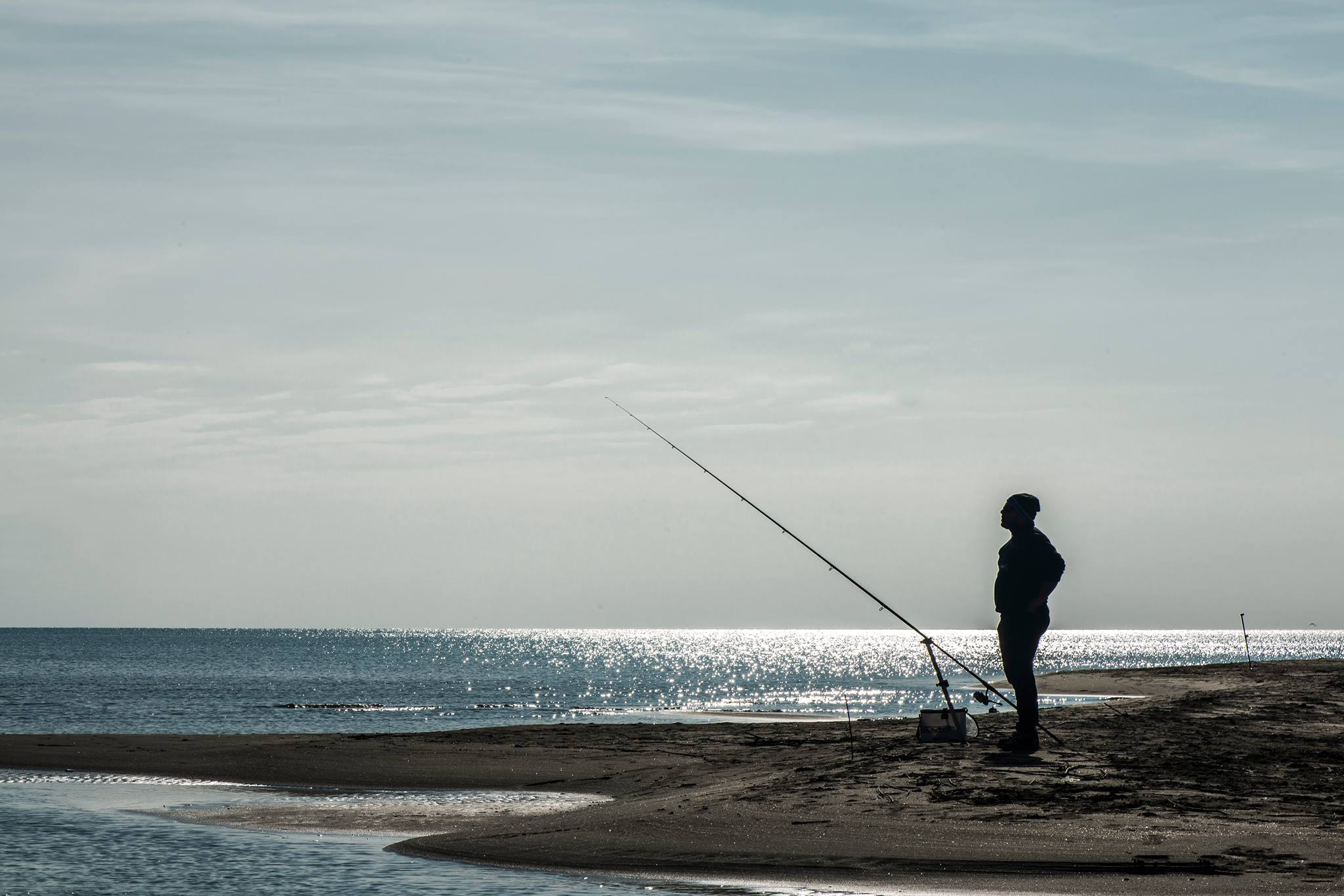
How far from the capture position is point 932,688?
69.2 metres

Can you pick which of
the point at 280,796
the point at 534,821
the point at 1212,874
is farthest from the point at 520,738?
the point at 1212,874

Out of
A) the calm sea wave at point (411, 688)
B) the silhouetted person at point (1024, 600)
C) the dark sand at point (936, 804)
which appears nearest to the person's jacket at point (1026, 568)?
the silhouetted person at point (1024, 600)

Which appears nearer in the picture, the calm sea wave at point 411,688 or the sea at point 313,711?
the sea at point 313,711

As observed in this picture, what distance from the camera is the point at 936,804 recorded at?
11.8 metres

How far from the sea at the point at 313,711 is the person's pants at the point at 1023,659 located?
8.83 feet

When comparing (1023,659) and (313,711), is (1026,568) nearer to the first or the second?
(1023,659)

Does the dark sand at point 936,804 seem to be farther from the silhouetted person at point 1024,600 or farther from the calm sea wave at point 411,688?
the calm sea wave at point 411,688

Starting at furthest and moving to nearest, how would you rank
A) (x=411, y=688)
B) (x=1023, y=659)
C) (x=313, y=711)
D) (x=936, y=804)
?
(x=411, y=688), (x=313, y=711), (x=1023, y=659), (x=936, y=804)

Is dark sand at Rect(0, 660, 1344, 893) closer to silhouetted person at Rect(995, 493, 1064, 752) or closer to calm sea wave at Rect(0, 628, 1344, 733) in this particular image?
silhouetted person at Rect(995, 493, 1064, 752)

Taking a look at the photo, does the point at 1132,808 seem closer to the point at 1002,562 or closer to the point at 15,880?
the point at 1002,562

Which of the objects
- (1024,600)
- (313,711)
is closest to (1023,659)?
(1024,600)

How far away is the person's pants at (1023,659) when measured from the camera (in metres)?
14.0

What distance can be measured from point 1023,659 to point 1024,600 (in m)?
0.59

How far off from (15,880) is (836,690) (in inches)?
2471
